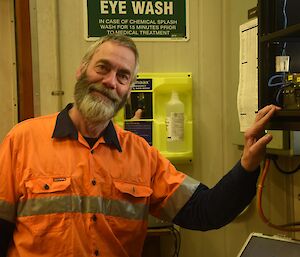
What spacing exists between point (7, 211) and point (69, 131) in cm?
33

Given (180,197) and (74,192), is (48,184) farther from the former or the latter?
(180,197)

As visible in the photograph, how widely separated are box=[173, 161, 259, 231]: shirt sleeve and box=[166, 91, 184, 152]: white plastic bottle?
449 mm

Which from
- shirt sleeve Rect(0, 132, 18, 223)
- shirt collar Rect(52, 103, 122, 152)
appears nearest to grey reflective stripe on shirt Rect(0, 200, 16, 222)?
shirt sleeve Rect(0, 132, 18, 223)

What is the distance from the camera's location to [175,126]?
184 centimetres

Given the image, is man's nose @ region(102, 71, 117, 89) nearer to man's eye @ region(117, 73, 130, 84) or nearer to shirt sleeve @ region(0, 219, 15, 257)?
man's eye @ region(117, 73, 130, 84)

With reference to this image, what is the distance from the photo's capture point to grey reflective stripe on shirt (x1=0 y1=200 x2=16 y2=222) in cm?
126

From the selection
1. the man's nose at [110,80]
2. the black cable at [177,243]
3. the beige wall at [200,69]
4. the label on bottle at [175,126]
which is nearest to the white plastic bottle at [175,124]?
the label on bottle at [175,126]

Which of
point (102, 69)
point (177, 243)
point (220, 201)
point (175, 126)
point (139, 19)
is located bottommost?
point (177, 243)

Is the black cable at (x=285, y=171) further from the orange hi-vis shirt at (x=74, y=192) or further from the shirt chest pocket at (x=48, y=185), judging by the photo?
the shirt chest pocket at (x=48, y=185)

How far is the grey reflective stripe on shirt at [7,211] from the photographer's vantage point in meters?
1.26

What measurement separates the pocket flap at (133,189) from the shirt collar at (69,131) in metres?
0.13

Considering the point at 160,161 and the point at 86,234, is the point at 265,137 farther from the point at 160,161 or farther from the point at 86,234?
the point at 86,234

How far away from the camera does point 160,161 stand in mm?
1500

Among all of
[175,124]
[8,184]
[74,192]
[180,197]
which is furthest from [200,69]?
[8,184]
